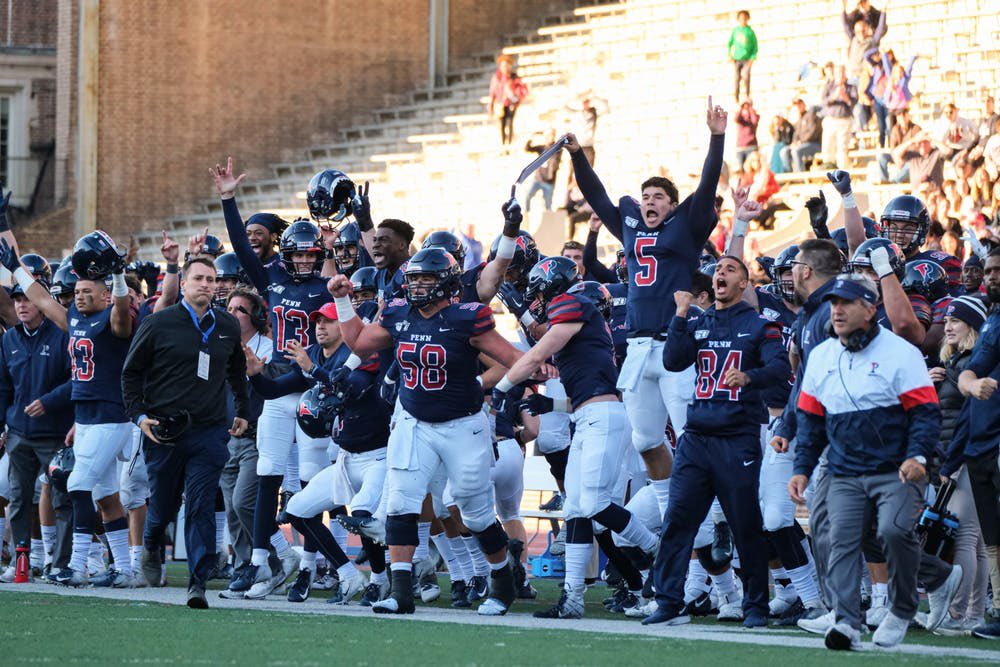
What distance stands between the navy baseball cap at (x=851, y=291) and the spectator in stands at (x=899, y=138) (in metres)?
11.4

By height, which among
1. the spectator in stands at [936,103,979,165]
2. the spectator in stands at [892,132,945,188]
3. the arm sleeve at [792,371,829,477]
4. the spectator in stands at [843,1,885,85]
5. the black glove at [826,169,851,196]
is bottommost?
the arm sleeve at [792,371,829,477]

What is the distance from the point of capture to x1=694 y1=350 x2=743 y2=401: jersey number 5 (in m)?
9.91

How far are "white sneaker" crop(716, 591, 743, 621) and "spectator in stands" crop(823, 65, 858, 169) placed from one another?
1123 cm

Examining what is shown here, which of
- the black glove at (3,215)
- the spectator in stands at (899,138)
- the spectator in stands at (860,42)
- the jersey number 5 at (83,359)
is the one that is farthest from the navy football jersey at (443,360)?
the spectator in stands at (860,42)

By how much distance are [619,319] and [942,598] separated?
4110 mm

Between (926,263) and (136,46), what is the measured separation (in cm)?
2441

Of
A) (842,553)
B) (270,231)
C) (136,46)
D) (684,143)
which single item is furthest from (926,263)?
(136,46)

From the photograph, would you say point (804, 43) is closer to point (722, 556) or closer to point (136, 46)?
point (136, 46)

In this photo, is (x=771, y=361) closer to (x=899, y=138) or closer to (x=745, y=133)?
(x=899, y=138)

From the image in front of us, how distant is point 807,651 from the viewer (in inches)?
338

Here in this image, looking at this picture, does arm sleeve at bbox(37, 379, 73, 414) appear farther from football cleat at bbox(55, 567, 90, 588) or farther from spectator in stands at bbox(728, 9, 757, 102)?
spectator in stands at bbox(728, 9, 757, 102)

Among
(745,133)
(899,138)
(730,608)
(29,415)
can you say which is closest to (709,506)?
(730,608)

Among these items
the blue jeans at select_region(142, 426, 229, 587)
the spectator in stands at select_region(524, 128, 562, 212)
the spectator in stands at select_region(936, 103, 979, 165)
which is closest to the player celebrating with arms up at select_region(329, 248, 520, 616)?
the blue jeans at select_region(142, 426, 229, 587)

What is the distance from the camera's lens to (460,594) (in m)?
11.5
